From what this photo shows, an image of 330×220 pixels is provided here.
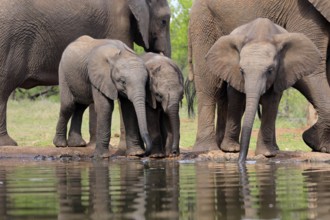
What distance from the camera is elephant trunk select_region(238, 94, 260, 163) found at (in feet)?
34.9

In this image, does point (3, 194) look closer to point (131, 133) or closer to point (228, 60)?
point (131, 133)

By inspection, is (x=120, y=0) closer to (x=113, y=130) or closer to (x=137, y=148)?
(x=137, y=148)

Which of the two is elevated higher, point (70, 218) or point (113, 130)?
point (70, 218)

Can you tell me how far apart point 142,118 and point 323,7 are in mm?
2367

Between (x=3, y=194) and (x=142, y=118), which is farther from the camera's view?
(x=142, y=118)

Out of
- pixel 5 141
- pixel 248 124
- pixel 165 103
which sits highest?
pixel 248 124

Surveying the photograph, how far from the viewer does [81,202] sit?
6.68 meters

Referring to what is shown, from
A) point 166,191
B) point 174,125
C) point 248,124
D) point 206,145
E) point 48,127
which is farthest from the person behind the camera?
point 48,127

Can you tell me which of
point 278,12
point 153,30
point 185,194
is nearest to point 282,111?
point 153,30

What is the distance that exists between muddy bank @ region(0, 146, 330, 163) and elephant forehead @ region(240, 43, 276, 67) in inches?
39.6

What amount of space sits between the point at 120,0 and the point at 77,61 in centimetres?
171

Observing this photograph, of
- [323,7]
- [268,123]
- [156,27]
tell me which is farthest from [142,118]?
[156,27]

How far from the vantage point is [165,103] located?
39.6ft

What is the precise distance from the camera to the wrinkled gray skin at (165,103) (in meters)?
12.1
